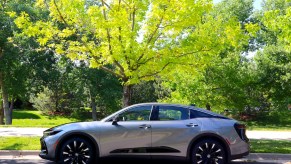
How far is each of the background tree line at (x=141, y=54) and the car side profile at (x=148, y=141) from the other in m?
4.42

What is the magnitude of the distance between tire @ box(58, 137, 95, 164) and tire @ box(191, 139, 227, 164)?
2289 millimetres

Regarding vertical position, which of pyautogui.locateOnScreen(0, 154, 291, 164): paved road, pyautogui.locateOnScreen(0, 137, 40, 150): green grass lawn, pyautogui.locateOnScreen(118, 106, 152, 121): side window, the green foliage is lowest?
pyautogui.locateOnScreen(0, 154, 291, 164): paved road

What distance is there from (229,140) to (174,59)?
190 inches

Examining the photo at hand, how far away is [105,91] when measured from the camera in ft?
109

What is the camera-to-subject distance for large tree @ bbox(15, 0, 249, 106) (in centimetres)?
1190

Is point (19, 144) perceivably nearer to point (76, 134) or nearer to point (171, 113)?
point (76, 134)

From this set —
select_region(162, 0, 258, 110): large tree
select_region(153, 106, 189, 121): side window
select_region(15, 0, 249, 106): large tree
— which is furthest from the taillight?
select_region(162, 0, 258, 110): large tree

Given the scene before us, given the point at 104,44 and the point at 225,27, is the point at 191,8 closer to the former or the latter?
the point at 225,27

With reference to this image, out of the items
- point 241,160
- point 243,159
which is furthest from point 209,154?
point 243,159

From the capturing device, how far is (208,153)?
7797mm

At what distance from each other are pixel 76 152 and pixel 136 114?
1586mm

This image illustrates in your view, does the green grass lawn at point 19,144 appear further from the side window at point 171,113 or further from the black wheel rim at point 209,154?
the black wheel rim at point 209,154

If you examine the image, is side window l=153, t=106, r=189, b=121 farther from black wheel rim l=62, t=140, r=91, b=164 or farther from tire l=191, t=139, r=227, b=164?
black wheel rim l=62, t=140, r=91, b=164

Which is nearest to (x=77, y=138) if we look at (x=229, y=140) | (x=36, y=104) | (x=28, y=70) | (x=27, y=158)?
(x=27, y=158)
